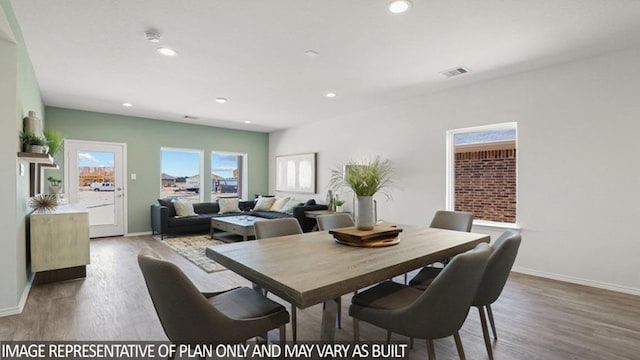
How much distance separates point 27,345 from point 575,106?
547 cm

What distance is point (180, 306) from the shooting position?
4.30ft

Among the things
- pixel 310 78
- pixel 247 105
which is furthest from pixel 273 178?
pixel 310 78

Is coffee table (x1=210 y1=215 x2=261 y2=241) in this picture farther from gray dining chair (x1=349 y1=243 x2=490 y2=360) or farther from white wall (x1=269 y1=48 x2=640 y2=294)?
gray dining chair (x1=349 y1=243 x2=490 y2=360)

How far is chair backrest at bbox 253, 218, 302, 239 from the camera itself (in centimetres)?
249

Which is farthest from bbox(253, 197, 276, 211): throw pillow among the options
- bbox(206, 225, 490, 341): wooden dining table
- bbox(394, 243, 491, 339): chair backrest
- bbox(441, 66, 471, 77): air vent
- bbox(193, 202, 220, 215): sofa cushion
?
bbox(394, 243, 491, 339): chair backrest

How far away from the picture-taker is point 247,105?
17.9 ft

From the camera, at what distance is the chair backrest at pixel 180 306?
1286 millimetres

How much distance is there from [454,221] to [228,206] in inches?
204

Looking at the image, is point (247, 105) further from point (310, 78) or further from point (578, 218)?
point (578, 218)

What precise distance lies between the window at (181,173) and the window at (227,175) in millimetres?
379

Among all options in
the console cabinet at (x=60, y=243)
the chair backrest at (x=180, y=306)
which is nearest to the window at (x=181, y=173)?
the console cabinet at (x=60, y=243)

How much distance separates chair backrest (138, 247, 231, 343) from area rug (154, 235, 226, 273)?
7.93ft

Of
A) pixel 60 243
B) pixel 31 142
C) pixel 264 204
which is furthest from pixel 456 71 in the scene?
pixel 60 243

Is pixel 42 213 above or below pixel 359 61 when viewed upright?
below
